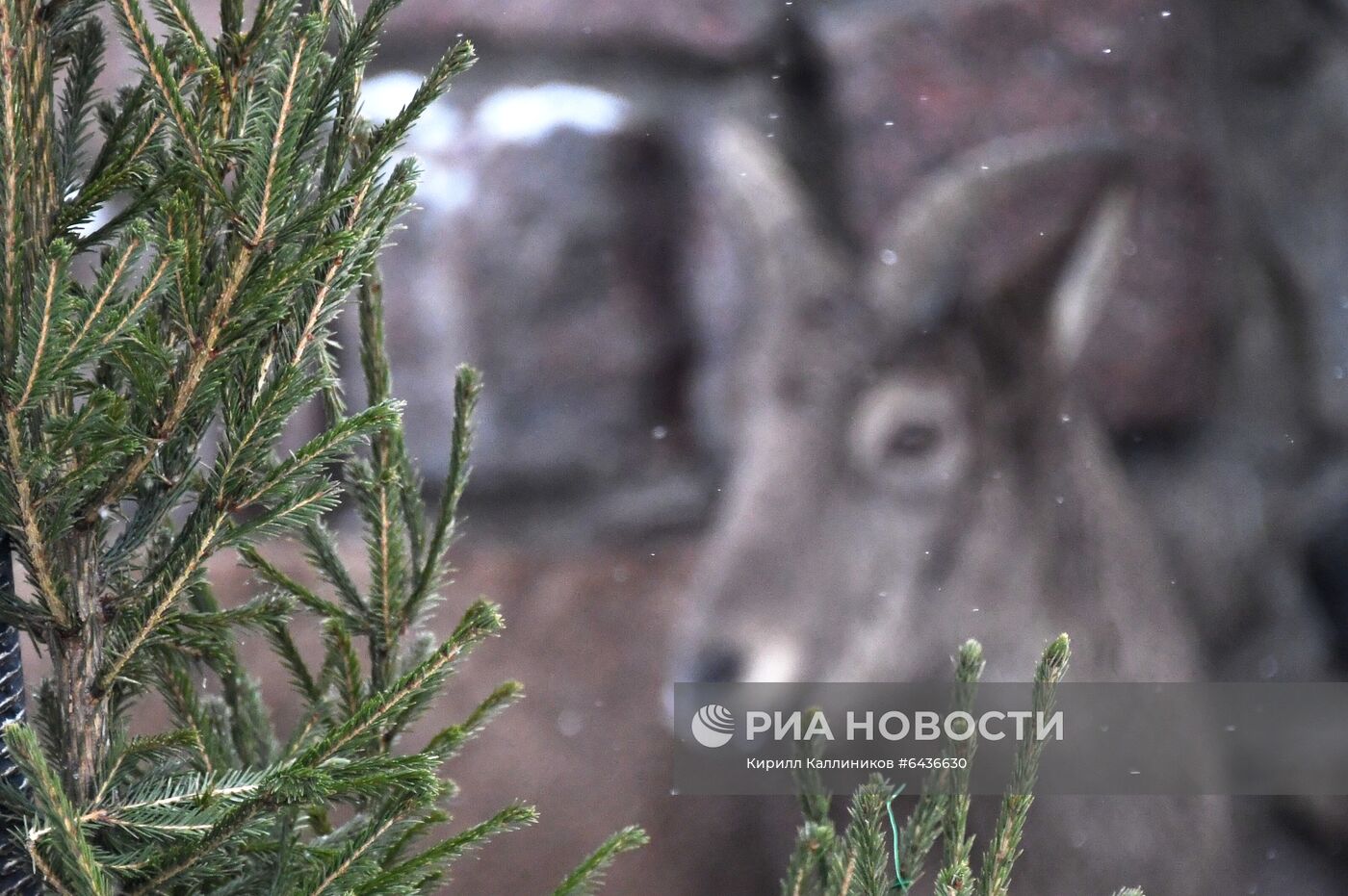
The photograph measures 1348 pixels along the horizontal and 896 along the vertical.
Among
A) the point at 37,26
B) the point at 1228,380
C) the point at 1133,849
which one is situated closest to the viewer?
the point at 37,26

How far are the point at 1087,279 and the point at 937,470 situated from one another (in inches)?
10.7

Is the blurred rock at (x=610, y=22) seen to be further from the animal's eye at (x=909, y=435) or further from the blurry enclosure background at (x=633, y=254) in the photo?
the animal's eye at (x=909, y=435)

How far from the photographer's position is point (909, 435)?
50.1 inches

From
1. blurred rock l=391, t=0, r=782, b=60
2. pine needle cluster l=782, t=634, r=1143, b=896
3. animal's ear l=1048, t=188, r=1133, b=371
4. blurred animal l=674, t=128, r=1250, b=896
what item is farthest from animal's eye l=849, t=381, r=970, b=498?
pine needle cluster l=782, t=634, r=1143, b=896

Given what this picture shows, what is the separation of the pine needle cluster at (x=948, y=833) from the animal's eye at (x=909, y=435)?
64cm

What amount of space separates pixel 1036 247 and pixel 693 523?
50 centimetres

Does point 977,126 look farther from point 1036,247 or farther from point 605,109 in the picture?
point 605,109

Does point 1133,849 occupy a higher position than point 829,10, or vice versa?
point 829,10

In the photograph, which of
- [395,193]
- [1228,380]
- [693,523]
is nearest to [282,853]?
[395,193]

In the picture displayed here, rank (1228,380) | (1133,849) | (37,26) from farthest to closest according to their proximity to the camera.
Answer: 1. (1228,380)
2. (1133,849)
3. (37,26)

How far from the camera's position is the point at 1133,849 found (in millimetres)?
1238

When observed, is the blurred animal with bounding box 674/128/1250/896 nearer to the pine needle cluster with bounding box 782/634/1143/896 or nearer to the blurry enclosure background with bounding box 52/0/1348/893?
the blurry enclosure background with bounding box 52/0/1348/893

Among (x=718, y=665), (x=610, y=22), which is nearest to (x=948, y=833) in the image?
(x=718, y=665)

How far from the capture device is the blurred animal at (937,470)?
1.24m
